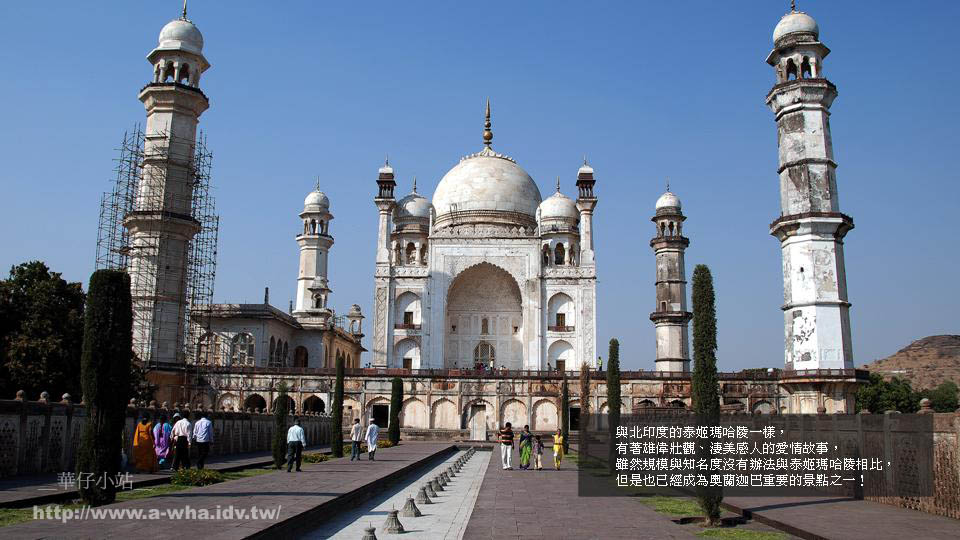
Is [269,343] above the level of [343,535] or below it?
above

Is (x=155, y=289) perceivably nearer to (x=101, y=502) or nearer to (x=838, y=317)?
(x=101, y=502)

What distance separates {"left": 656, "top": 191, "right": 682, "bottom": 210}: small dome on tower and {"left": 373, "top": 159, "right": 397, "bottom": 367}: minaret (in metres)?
15.0

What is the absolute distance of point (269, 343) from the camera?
40781mm

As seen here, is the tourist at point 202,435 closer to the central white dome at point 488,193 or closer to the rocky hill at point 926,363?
the central white dome at point 488,193

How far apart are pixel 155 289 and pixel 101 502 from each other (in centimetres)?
2253

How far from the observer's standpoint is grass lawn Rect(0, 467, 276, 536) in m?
8.59

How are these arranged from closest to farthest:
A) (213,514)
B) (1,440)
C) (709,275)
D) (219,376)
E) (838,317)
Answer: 1. (213,514)
2. (709,275)
3. (1,440)
4. (838,317)
5. (219,376)

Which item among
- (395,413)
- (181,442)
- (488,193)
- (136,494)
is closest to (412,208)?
(488,193)

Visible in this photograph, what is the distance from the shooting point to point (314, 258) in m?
48.2

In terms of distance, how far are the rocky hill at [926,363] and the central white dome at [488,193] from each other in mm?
39654

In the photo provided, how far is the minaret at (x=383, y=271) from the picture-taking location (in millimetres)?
40844

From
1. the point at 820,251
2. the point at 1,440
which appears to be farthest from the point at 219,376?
the point at 820,251

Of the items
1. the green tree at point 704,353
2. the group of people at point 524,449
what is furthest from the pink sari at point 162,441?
the green tree at point 704,353

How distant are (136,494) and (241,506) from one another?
9.37 ft
